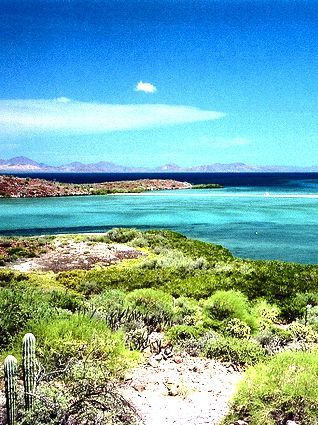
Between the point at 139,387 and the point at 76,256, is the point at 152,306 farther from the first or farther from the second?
the point at 76,256

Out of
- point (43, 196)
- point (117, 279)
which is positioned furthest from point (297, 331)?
point (43, 196)

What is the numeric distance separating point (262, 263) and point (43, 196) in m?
66.4

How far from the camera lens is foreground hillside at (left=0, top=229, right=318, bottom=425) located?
7328 mm

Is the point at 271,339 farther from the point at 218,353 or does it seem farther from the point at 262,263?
the point at 262,263

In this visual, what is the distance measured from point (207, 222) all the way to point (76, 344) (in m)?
44.3

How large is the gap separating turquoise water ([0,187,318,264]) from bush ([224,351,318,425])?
24106 millimetres

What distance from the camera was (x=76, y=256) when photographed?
29875 millimetres

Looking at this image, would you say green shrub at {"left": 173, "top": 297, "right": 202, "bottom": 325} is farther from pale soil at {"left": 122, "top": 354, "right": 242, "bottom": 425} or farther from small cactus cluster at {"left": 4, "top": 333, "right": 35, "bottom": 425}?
small cactus cluster at {"left": 4, "top": 333, "right": 35, "bottom": 425}

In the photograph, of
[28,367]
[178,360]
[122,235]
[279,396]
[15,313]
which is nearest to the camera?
[28,367]

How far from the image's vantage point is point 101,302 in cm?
1363

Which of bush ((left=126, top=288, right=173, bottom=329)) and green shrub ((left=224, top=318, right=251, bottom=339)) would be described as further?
bush ((left=126, top=288, right=173, bottom=329))

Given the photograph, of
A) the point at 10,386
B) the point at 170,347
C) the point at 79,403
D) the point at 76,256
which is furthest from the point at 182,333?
the point at 76,256

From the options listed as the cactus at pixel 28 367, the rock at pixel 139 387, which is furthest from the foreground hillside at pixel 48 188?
the cactus at pixel 28 367

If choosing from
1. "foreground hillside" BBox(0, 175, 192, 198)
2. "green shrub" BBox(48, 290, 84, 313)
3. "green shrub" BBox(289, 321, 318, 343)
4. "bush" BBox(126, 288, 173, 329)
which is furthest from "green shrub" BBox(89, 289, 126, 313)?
"foreground hillside" BBox(0, 175, 192, 198)
